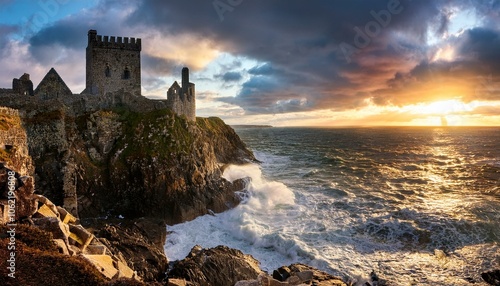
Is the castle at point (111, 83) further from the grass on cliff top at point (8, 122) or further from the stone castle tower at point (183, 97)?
the grass on cliff top at point (8, 122)

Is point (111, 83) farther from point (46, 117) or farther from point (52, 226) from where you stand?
point (52, 226)

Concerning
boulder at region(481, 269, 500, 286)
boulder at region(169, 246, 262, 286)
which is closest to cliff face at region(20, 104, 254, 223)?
boulder at region(169, 246, 262, 286)

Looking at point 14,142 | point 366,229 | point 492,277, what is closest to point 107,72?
point 14,142

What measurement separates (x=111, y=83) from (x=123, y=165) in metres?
13.1

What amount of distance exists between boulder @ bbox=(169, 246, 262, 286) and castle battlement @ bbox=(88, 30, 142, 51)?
30966 millimetres

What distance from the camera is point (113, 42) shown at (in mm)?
42188

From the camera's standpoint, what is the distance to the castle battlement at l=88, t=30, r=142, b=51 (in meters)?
41.3

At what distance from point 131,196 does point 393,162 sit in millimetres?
58271

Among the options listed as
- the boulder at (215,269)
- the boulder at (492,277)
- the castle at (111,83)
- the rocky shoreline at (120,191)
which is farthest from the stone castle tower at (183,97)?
the boulder at (492,277)

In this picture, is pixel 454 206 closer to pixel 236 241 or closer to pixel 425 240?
pixel 425 240

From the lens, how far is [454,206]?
1451 inches

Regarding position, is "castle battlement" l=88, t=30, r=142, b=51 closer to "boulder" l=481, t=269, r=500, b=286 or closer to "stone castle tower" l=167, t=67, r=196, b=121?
"stone castle tower" l=167, t=67, r=196, b=121

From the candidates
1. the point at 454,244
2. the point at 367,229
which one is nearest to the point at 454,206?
the point at 454,244

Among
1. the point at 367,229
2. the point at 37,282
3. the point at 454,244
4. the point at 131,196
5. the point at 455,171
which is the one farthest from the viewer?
the point at 455,171
